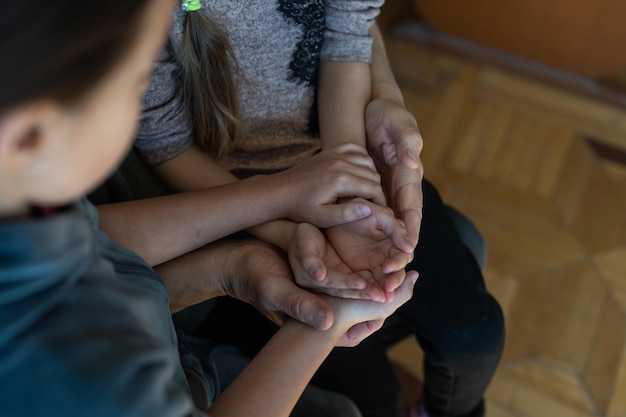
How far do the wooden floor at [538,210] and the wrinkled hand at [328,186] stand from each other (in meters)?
0.59

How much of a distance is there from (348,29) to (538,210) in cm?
79

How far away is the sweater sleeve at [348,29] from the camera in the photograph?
2.96ft

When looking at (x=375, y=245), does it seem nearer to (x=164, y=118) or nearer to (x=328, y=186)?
(x=328, y=186)

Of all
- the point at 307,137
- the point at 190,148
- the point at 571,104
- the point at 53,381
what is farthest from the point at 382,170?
the point at 571,104

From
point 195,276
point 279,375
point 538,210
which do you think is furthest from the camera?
point 538,210

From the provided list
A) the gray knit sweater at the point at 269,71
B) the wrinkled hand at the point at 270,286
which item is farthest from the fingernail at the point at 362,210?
the gray knit sweater at the point at 269,71

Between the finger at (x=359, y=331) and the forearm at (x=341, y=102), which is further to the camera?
the forearm at (x=341, y=102)

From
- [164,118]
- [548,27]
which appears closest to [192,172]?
[164,118]

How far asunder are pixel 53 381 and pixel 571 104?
151 cm

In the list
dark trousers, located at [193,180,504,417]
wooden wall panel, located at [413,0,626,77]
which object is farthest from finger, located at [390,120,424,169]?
wooden wall panel, located at [413,0,626,77]

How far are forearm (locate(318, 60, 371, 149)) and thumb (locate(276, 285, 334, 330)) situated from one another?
25 centimetres

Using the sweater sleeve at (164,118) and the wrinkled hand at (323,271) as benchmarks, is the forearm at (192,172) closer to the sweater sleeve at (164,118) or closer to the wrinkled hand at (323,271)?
the sweater sleeve at (164,118)

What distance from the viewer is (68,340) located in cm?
49

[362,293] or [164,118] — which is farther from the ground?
[164,118]
